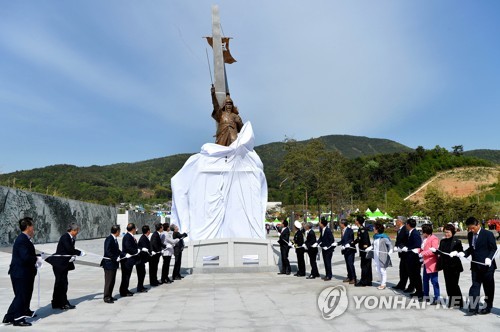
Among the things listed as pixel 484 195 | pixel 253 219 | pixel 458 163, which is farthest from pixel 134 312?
pixel 458 163

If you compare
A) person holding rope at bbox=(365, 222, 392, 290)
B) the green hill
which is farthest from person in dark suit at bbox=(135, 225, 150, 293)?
the green hill

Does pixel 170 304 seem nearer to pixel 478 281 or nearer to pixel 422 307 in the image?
pixel 422 307

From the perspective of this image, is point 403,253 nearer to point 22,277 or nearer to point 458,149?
point 22,277

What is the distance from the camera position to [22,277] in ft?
23.2

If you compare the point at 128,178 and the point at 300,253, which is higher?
the point at 128,178

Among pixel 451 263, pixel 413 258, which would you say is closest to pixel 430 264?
pixel 451 263

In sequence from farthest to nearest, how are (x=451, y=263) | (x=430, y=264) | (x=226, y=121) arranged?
(x=226, y=121)
(x=430, y=264)
(x=451, y=263)

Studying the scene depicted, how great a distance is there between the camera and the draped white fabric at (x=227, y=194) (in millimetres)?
17250

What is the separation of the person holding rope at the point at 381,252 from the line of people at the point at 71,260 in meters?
5.04

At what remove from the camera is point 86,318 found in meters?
7.35

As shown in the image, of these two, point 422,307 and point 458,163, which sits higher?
point 458,163

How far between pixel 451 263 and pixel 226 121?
40.4 feet

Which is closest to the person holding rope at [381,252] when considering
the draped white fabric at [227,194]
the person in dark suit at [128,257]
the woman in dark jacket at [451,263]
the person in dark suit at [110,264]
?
the woman in dark jacket at [451,263]

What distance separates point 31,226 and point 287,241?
25.2 feet
